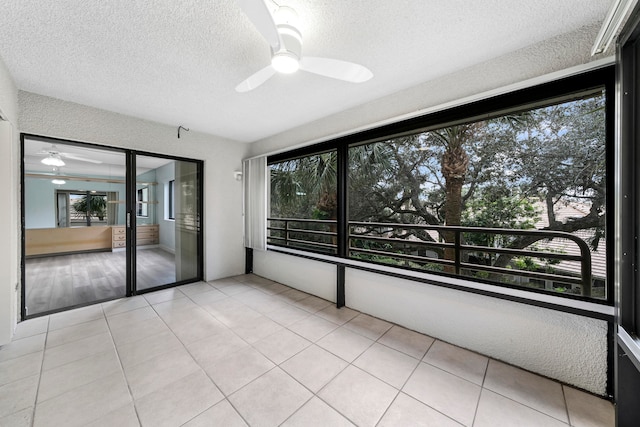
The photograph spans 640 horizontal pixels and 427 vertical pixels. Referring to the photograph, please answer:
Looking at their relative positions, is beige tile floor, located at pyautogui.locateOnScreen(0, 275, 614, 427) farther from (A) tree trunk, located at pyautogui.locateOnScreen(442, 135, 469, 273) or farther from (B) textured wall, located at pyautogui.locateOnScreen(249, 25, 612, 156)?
(B) textured wall, located at pyautogui.locateOnScreen(249, 25, 612, 156)

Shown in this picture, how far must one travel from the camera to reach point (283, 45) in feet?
4.07

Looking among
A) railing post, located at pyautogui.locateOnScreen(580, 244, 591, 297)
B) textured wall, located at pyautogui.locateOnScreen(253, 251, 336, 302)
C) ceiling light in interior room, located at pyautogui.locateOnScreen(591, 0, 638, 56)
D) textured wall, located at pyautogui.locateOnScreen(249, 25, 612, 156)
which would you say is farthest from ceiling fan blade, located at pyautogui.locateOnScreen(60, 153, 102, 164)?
railing post, located at pyautogui.locateOnScreen(580, 244, 591, 297)

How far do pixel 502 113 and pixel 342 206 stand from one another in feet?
5.58

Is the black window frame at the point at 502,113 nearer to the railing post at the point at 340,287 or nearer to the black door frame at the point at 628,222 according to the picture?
the railing post at the point at 340,287

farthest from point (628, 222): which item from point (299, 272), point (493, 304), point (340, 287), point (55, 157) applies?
point (55, 157)

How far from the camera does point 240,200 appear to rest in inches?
162

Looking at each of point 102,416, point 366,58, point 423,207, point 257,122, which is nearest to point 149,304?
point 102,416

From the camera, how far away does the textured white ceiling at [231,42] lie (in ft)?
4.40

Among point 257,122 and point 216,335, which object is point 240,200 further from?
point 216,335

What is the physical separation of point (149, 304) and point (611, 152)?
14.5 ft

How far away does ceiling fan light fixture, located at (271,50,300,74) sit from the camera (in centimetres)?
127

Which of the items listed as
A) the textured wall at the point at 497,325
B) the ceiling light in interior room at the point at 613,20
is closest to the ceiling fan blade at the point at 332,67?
the ceiling light in interior room at the point at 613,20

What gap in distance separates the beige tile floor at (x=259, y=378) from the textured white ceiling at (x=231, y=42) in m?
2.36

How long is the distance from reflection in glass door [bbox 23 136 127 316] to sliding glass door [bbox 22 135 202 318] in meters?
0.01
